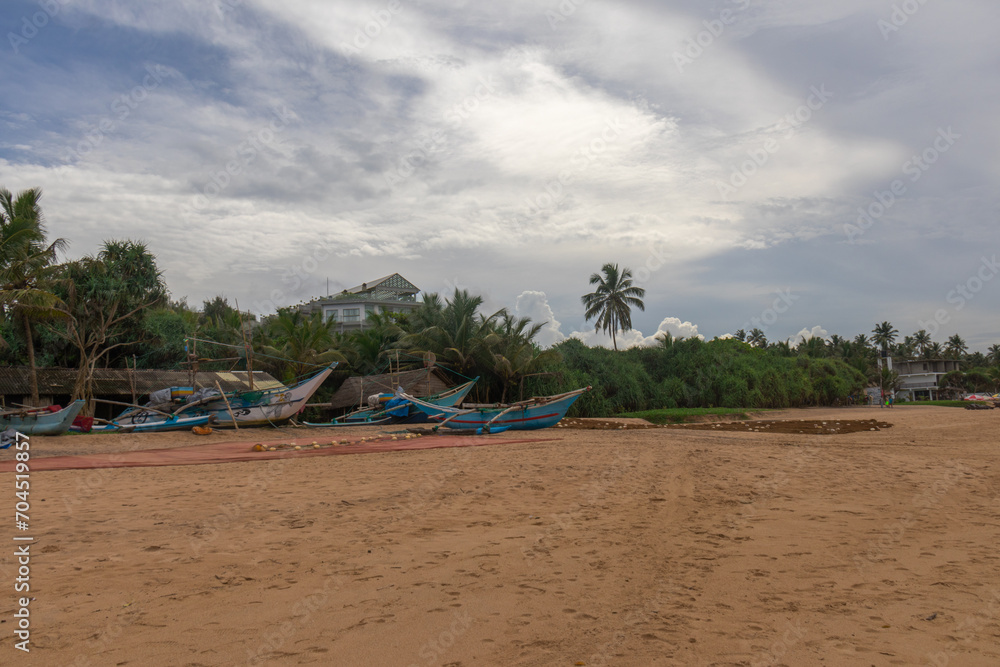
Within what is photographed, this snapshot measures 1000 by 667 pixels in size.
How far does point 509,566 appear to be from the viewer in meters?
4.69

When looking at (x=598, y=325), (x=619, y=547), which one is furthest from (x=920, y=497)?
(x=598, y=325)

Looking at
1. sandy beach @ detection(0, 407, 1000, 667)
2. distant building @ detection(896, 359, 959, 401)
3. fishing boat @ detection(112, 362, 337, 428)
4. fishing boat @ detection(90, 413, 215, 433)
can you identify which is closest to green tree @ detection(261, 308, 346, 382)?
fishing boat @ detection(112, 362, 337, 428)

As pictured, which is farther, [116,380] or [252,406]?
[116,380]

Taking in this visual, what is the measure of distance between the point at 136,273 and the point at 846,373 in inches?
1775

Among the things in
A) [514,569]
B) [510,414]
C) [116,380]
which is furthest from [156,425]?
[514,569]

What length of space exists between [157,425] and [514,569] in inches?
740

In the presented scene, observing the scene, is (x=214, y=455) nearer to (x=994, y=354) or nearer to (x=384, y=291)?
(x=384, y=291)

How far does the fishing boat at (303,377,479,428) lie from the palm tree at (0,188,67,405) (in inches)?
381

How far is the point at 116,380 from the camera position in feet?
79.4

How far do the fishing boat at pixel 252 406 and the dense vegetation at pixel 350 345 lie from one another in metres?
1.61

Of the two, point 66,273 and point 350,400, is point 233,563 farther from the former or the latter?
point 66,273

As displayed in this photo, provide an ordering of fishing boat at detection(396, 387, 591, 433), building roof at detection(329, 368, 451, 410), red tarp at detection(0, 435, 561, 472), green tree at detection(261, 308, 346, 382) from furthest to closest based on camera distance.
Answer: green tree at detection(261, 308, 346, 382) < building roof at detection(329, 368, 451, 410) < fishing boat at detection(396, 387, 591, 433) < red tarp at detection(0, 435, 561, 472)

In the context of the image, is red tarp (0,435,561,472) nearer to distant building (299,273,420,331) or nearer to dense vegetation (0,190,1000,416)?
dense vegetation (0,190,1000,416)

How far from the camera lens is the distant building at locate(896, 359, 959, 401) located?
6328cm
